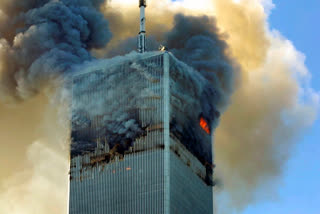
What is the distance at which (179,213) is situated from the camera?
199500 millimetres

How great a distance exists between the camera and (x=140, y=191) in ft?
656

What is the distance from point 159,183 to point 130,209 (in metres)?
7.14

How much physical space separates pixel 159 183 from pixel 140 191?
12.8 feet

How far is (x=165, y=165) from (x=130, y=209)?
1024 cm

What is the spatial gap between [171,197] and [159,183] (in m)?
3.53

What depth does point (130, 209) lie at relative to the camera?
200 metres

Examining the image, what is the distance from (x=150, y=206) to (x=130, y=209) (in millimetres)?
4234

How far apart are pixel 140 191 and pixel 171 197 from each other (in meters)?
6.13

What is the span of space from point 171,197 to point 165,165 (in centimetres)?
611

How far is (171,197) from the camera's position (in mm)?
197625

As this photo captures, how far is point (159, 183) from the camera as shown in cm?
19900

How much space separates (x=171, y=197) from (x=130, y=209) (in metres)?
8.03

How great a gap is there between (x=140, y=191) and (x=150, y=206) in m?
3.93
